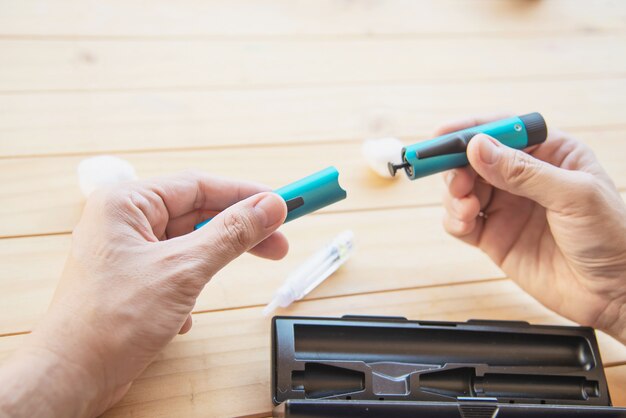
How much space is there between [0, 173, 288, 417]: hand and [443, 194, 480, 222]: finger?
0.34 metres

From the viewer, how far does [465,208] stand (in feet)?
3.09

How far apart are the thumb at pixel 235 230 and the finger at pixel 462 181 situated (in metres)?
0.34

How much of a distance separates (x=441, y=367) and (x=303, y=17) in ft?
2.61

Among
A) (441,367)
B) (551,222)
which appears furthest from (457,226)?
(441,367)

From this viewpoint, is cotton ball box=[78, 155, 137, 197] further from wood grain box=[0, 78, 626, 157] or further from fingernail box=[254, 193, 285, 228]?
fingernail box=[254, 193, 285, 228]

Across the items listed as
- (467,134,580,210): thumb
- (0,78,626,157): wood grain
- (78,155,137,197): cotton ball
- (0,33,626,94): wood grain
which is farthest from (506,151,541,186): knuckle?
(78,155,137,197): cotton ball

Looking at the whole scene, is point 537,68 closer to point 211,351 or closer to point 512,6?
point 512,6

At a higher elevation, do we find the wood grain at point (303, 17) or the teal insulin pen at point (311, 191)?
the wood grain at point (303, 17)

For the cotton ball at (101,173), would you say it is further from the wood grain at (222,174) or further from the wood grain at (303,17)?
the wood grain at (303,17)

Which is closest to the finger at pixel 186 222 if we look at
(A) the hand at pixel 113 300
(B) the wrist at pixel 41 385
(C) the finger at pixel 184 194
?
(C) the finger at pixel 184 194

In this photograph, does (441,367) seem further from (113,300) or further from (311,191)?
(113,300)

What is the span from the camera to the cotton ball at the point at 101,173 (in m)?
0.92

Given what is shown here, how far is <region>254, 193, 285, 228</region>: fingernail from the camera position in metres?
0.70

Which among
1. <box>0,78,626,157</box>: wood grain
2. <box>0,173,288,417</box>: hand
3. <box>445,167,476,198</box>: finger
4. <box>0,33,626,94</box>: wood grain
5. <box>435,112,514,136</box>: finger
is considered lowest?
<box>0,173,288,417</box>: hand
